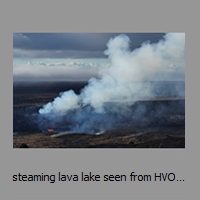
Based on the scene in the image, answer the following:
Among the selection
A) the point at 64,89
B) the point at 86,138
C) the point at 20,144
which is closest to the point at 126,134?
the point at 86,138

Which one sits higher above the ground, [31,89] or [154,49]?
[154,49]

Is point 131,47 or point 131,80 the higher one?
point 131,47

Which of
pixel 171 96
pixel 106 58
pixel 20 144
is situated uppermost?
pixel 106 58

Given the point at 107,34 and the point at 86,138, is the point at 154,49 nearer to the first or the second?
the point at 107,34

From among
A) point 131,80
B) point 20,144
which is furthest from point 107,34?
point 20,144

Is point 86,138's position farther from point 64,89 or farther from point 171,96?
point 171,96
